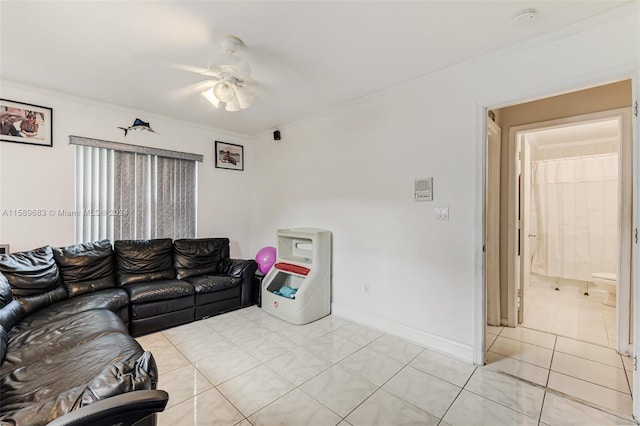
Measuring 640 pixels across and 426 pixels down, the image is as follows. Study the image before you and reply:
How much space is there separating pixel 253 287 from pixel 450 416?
8.78 feet

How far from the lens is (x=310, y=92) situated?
2973mm

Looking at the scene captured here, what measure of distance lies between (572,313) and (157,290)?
490 cm

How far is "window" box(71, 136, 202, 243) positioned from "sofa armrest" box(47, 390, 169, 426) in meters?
3.19

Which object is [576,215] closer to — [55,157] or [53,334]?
[53,334]

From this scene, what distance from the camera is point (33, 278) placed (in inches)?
95.3

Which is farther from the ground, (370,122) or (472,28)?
(472,28)

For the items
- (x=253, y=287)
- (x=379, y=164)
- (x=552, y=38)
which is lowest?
(x=253, y=287)

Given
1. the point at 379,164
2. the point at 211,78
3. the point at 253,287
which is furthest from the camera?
the point at 253,287

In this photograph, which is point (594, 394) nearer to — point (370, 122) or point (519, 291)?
point (519, 291)

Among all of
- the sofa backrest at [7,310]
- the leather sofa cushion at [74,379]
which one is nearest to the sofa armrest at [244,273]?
the leather sofa cushion at [74,379]

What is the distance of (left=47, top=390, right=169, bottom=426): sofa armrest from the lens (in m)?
0.78

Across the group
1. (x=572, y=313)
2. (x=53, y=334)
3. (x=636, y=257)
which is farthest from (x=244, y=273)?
(x=572, y=313)

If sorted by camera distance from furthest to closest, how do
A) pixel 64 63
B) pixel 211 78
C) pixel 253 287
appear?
pixel 253 287 → pixel 211 78 → pixel 64 63

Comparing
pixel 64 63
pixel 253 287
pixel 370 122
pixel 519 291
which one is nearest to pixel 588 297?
pixel 519 291
